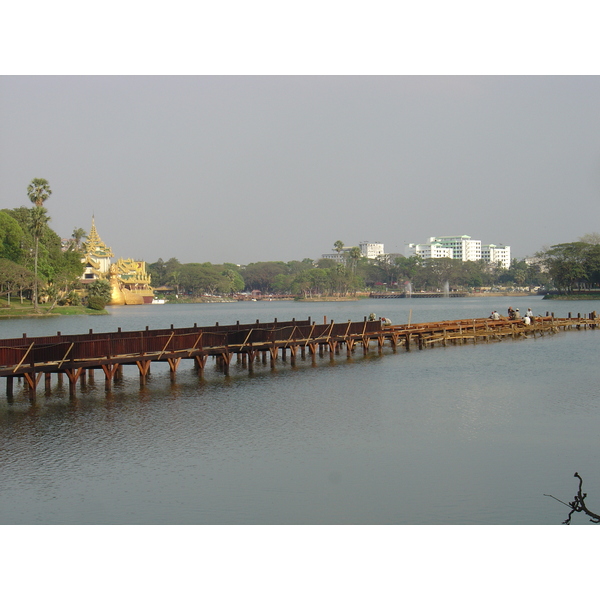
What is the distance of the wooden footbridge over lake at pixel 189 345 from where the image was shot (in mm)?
26234

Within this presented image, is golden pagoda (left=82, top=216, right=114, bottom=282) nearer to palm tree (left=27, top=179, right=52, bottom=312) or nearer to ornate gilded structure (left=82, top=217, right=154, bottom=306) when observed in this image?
ornate gilded structure (left=82, top=217, right=154, bottom=306)

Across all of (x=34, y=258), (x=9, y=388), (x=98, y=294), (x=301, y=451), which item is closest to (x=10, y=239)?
(x=34, y=258)

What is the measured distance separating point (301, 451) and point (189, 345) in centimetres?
1415

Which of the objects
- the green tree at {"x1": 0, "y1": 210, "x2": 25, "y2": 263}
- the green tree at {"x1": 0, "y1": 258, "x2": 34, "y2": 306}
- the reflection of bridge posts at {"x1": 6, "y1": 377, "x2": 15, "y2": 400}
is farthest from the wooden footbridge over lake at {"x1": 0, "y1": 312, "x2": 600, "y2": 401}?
the green tree at {"x1": 0, "y1": 210, "x2": 25, "y2": 263}

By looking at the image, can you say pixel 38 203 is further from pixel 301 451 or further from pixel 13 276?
pixel 301 451

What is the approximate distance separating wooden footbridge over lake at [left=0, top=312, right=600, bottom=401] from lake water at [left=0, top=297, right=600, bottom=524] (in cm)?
119

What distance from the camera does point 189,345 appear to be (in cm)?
3219

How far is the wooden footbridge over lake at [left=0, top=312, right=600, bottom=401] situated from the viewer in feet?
86.1

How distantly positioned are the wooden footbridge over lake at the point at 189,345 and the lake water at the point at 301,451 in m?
1.19

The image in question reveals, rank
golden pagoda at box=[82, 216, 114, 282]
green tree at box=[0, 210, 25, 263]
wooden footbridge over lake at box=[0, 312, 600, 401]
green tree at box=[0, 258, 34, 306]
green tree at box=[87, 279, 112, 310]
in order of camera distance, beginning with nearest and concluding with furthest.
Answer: wooden footbridge over lake at box=[0, 312, 600, 401], green tree at box=[0, 258, 34, 306], green tree at box=[0, 210, 25, 263], green tree at box=[87, 279, 112, 310], golden pagoda at box=[82, 216, 114, 282]

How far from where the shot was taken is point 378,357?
42.3 m

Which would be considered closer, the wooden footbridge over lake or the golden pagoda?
the wooden footbridge over lake
